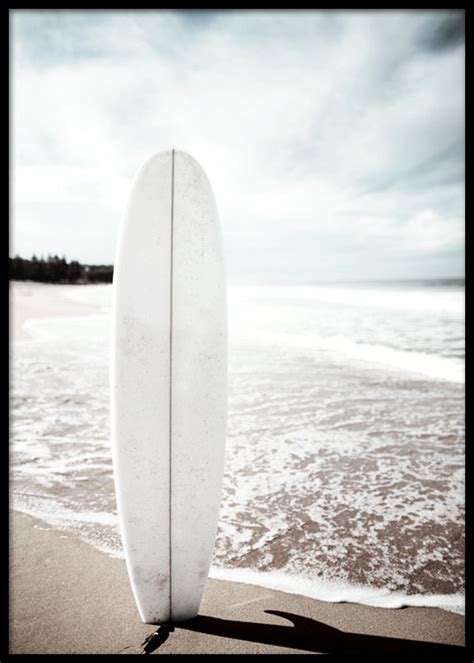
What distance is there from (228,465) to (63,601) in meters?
1.60

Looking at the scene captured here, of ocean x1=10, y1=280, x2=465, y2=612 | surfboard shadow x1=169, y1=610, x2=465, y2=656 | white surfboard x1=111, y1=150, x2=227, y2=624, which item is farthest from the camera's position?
ocean x1=10, y1=280, x2=465, y2=612

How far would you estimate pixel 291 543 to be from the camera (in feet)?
7.62

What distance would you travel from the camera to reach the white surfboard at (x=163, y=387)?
1791mm

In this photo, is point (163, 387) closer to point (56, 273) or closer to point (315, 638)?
point (315, 638)

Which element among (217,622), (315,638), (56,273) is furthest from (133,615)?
(56,273)

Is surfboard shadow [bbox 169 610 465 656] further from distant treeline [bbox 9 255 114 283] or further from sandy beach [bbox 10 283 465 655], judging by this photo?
distant treeline [bbox 9 255 114 283]

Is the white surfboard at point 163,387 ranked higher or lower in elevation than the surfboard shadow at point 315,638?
higher

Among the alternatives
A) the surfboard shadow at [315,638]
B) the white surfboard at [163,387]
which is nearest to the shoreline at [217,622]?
the surfboard shadow at [315,638]

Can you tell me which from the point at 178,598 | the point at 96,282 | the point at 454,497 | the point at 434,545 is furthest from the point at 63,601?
the point at 96,282

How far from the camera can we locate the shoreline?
169 centimetres

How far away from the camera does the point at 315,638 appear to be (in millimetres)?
1715

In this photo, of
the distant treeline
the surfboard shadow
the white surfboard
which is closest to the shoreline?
the surfboard shadow

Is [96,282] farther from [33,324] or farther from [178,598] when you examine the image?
[178,598]

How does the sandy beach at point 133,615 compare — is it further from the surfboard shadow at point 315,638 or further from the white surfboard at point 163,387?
the white surfboard at point 163,387
